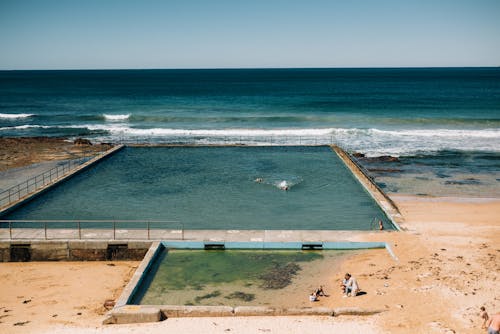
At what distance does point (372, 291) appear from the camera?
527 inches

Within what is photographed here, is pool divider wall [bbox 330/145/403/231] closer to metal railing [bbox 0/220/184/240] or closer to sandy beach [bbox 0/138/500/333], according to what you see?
sandy beach [bbox 0/138/500/333]

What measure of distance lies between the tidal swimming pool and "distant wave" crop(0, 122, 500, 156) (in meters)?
13.3

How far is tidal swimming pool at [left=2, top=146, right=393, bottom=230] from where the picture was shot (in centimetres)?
1939

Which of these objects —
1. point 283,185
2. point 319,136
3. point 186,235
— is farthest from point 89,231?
point 319,136

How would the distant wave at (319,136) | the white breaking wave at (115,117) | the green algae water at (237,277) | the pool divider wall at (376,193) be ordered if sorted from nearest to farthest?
1. the green algae water at (237,277)
2. the pool divider wall at (376,193)
3. the distant wave at (319,136)
4. the white breaking wave at (115,117)

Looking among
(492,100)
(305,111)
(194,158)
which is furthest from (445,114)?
(194,158)

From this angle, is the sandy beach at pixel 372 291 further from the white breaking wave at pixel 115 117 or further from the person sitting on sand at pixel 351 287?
the white breaking wave at pixel 115 117

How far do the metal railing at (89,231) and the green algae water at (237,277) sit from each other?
1.33 metres

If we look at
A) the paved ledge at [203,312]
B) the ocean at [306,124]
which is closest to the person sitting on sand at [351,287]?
the paved ledge at [203,312]

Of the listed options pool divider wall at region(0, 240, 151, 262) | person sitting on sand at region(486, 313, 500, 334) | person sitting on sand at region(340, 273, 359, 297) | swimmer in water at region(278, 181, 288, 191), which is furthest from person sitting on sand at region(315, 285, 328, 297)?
swimmer in water at region(278, 181, 288, 191)

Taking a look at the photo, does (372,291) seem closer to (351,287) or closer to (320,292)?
(351,287)

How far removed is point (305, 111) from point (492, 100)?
3560cm

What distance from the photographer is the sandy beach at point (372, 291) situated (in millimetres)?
11672

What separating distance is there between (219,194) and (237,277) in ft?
27.2
